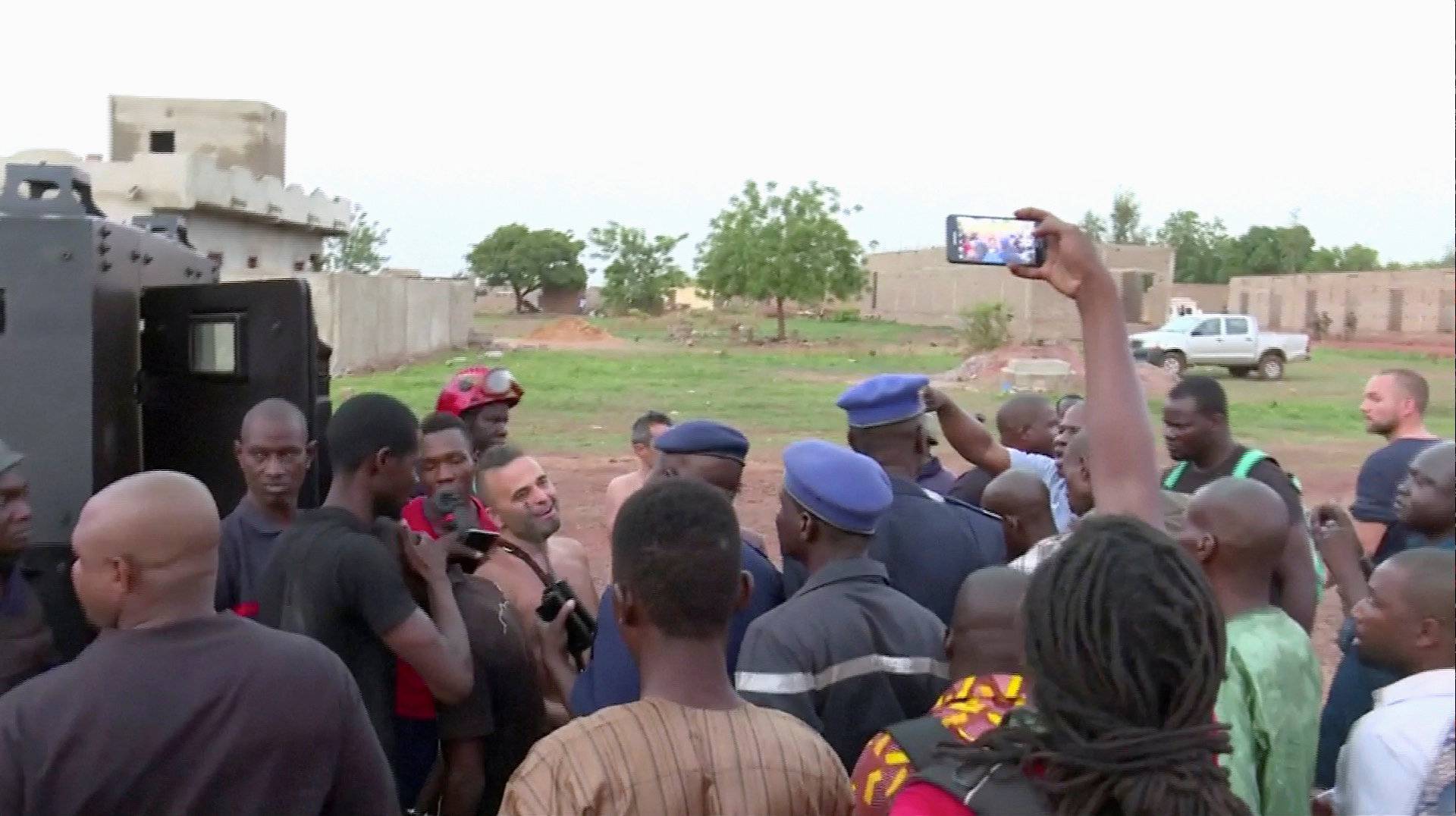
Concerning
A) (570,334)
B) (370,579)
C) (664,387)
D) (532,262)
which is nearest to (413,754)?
(370,579)

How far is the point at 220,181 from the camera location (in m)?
29.8

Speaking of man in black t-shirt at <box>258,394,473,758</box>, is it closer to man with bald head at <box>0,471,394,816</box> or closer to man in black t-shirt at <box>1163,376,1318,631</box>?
man with bald head at <box>0,471,394,816</box>

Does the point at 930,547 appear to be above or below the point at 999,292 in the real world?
below

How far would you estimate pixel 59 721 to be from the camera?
96.0 inches

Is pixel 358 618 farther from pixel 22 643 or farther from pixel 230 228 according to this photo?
pixel 230 228

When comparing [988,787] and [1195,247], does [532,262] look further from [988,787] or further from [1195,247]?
[988,787]

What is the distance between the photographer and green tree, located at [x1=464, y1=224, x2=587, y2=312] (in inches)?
3086

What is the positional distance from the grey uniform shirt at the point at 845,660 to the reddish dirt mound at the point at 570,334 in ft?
145

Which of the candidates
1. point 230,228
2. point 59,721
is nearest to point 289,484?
point 59,721

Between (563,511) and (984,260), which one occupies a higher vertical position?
(984,260)

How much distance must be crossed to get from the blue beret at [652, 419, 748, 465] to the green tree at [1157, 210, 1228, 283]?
68.8 m

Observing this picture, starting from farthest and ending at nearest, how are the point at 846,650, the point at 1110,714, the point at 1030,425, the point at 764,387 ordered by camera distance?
the point at 764,387 → the point at 1030,425 → the point at 846,650 → the point at 1110,714

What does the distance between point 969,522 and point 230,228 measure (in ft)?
99.8

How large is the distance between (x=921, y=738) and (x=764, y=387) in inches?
1051
